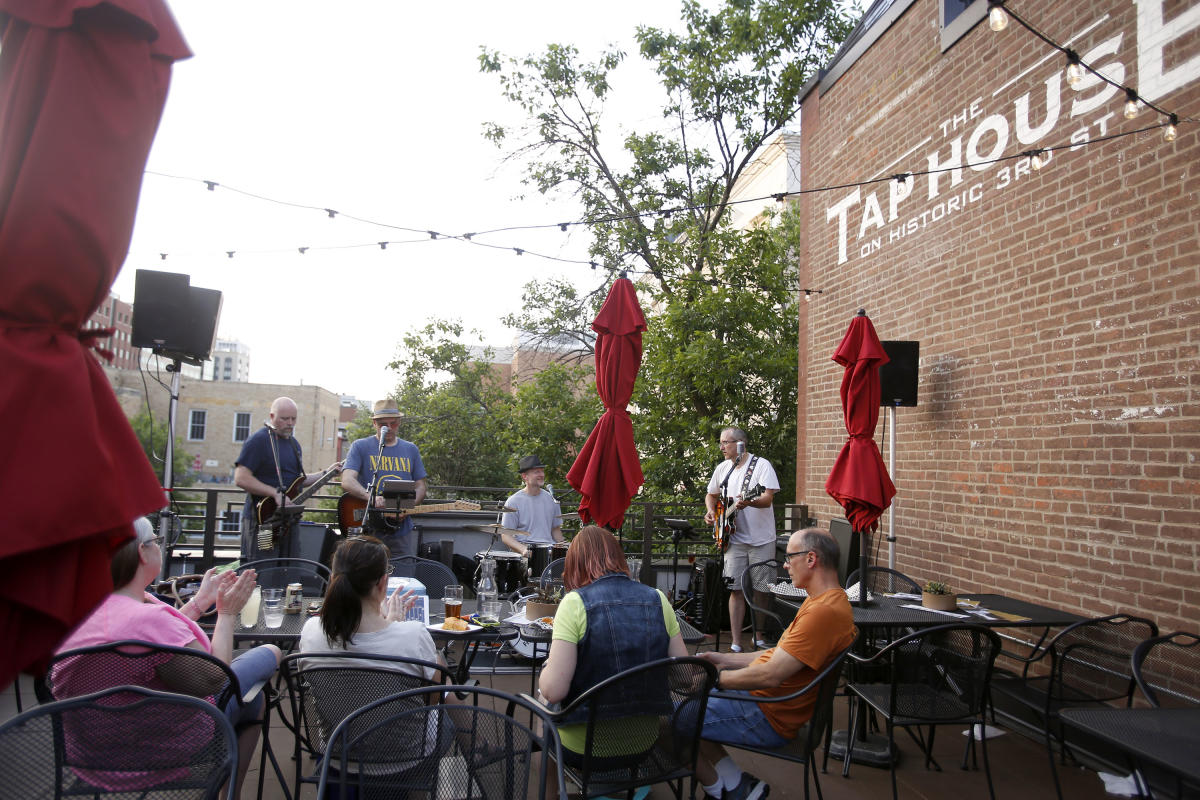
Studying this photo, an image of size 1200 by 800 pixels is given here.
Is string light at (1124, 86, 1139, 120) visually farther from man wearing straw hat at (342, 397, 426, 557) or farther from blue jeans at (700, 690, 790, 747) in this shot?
man wearing straw hat at (342, 397, 426, 557)

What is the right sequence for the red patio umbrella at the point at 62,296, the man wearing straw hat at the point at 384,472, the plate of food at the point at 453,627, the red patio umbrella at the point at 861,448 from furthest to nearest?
the man wearing straw hat at the point at 384,472 → the red patio umbrella at the point at 861,448 → the plate of food at the point at 453,627 → the red patio umbrella at the point at 62,296

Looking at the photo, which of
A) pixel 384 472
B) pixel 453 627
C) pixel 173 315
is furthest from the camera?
pixel 384 472

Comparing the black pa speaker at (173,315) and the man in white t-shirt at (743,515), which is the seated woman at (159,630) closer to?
the black pa speaker at (173,315)

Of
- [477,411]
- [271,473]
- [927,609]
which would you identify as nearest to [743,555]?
[927,609]

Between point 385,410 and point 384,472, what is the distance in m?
0.57

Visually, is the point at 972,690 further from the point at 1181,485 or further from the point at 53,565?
the point at 53,565

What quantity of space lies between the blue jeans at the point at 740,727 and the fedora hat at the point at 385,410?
13.6 ft

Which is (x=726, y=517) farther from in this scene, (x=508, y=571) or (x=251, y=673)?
(x=251, y=673)

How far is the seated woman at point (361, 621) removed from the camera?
2730 mm

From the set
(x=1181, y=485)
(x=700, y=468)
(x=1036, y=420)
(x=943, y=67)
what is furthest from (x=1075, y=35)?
(x=700, y=468)

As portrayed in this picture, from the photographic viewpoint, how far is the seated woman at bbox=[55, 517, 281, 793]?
2.51 metres

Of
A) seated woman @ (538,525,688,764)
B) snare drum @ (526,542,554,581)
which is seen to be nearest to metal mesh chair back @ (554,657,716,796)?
seated woman @ (538,525,688,764)

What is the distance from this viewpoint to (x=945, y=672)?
11.8 feet

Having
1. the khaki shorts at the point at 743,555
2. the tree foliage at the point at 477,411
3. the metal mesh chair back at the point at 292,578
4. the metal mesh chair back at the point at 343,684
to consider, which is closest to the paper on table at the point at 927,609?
the khaki shorts at the point at 743,555
